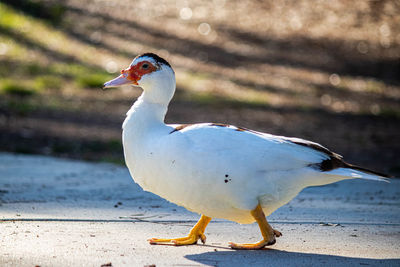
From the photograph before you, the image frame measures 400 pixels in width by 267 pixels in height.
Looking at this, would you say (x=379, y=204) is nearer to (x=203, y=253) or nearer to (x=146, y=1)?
(x=203, y=253)

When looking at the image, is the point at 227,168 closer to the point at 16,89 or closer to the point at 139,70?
the point at 139,70

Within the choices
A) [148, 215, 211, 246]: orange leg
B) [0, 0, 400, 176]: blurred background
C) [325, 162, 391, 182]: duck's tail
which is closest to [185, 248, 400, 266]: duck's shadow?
[148, 215, 211, 246]: orange leg

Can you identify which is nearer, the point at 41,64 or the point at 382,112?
the point at 382,112

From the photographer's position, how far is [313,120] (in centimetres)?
1055

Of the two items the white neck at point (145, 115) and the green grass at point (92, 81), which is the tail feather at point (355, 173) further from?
the green grass at point (92, 81)

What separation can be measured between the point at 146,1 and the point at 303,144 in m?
12.4

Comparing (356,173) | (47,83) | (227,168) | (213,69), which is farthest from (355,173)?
(213,69)

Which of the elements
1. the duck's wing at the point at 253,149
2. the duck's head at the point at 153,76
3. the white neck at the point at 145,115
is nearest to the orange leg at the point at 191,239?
the duck's wing at the point at 253,149

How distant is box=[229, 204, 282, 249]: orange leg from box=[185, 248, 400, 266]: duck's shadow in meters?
0.05

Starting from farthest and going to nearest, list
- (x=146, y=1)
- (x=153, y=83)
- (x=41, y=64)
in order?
(x=146, y=1), (x=41, y=64), (x=153, y=83)

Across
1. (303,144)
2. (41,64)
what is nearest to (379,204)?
(303,144)

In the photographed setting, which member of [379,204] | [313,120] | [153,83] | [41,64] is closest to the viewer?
[153,83]

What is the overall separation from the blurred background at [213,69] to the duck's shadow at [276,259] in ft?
13.5

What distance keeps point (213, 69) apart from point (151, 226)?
8.56 m
